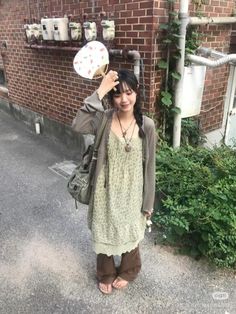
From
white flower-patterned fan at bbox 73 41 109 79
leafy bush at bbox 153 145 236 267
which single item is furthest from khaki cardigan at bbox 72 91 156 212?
leafy bush at bbox 153 145 236 267

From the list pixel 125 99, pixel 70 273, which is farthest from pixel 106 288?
pixel 125 99

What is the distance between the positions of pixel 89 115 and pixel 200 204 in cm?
128

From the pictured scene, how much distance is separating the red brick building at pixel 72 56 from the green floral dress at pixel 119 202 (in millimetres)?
1600

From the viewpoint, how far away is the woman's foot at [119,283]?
7.90ft

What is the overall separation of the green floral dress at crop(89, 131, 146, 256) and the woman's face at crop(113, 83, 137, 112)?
178mm

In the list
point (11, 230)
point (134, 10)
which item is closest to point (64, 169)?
point (11, 230)

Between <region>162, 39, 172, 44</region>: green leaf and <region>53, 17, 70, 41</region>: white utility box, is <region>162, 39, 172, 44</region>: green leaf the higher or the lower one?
the lower one

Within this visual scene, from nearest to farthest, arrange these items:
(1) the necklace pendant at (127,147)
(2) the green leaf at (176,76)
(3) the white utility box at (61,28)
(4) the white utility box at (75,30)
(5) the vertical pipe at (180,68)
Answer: (1) the necklace pendant at (127,147) → (5) the vertical pipe at (180,68) → (2) the green leaf at (176,76) → (4) the white utility box at (75,30) → (3) the white utility box at (61,28)

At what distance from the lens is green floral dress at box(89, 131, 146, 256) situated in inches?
75.9

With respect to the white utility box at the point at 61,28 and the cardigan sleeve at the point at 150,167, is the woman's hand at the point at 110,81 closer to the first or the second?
the cardigan sleeve at the point at 150,167

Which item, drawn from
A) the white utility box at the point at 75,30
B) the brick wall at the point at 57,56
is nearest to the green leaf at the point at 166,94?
the brick wall at the point at 57,56

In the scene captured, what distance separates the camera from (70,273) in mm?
2574
